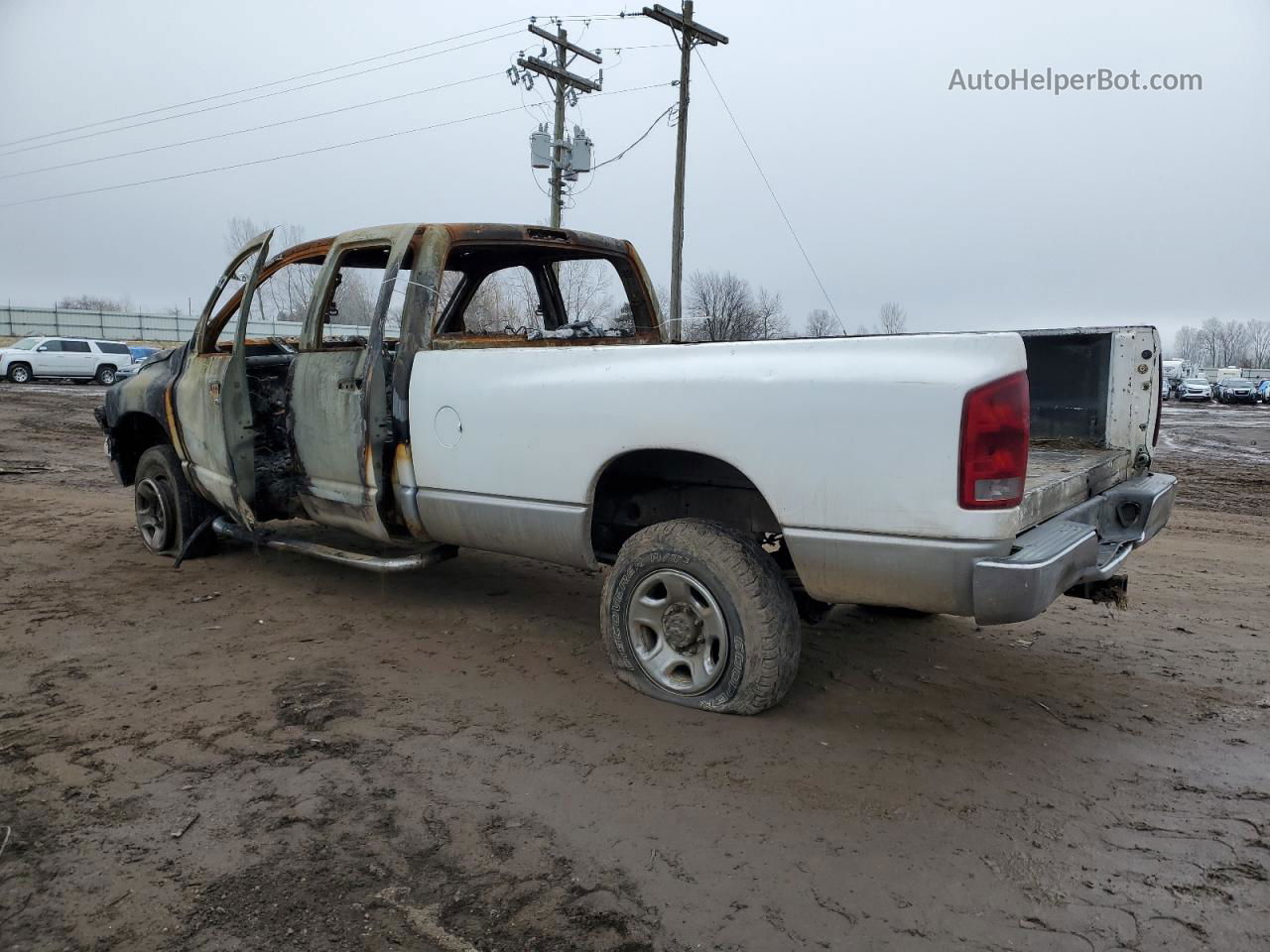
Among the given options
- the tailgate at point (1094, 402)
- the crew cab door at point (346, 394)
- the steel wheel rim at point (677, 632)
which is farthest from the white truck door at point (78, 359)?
the tailgate at point (1094, 402)

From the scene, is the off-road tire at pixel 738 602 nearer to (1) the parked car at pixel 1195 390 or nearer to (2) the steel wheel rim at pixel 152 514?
(2) the steel wheel rim at pixel 152 514

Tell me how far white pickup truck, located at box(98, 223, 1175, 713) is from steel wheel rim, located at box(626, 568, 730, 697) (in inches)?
0.4

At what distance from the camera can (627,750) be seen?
3168 millimetres

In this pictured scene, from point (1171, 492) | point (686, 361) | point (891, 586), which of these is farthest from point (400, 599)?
point (1171, 492)

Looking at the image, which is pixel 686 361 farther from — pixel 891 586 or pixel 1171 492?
pixel 1171 492

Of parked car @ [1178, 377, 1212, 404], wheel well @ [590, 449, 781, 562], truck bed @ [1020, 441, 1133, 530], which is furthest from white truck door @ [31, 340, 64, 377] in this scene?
parked car @ [1178, 377, 1212, 404]

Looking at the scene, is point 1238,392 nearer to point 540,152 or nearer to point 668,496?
point 540,152

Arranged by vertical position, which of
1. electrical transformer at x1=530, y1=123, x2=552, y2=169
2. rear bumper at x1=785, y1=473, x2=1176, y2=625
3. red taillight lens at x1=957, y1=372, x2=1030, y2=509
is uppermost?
electrical transformer at x1=530, y1=123, x2=552, y2=169

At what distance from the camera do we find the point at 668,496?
12.9ft

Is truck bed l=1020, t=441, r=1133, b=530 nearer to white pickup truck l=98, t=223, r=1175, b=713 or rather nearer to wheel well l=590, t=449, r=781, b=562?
white pickup truck l=98, t=223, r=1175, b=713

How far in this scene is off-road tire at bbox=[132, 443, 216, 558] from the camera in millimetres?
5762

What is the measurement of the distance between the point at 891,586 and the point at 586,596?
2.53m

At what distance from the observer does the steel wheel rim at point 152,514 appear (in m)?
5.93

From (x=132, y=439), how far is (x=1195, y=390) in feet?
152
